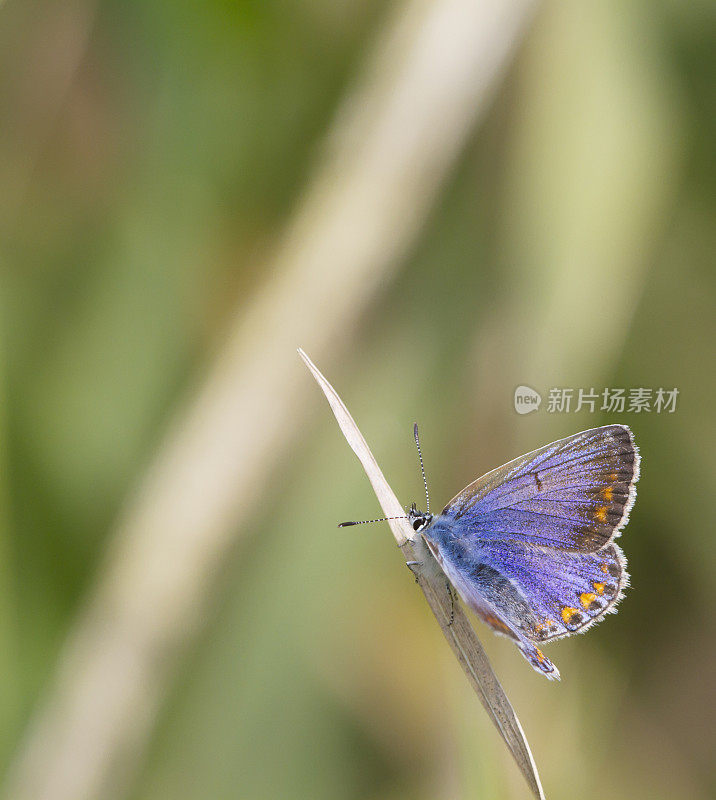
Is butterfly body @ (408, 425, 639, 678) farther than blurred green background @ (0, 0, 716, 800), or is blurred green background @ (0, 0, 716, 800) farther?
blurred green background @ (0, 0, 716, 800)

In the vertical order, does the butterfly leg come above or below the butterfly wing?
below

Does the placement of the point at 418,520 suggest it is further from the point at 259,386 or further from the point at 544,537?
the point at 259,386

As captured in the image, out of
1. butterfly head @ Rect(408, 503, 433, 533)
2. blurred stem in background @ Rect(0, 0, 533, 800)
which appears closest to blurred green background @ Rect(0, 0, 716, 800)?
blurred stem in background @ Rect(0, 0, 533, 800)

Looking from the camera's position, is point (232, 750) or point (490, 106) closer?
point (232, 750)

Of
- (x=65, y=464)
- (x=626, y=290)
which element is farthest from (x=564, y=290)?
(x=65, y=464)

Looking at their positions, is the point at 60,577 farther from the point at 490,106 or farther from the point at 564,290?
the point at 490,106

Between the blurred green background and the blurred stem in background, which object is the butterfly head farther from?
the blurred stem in background
